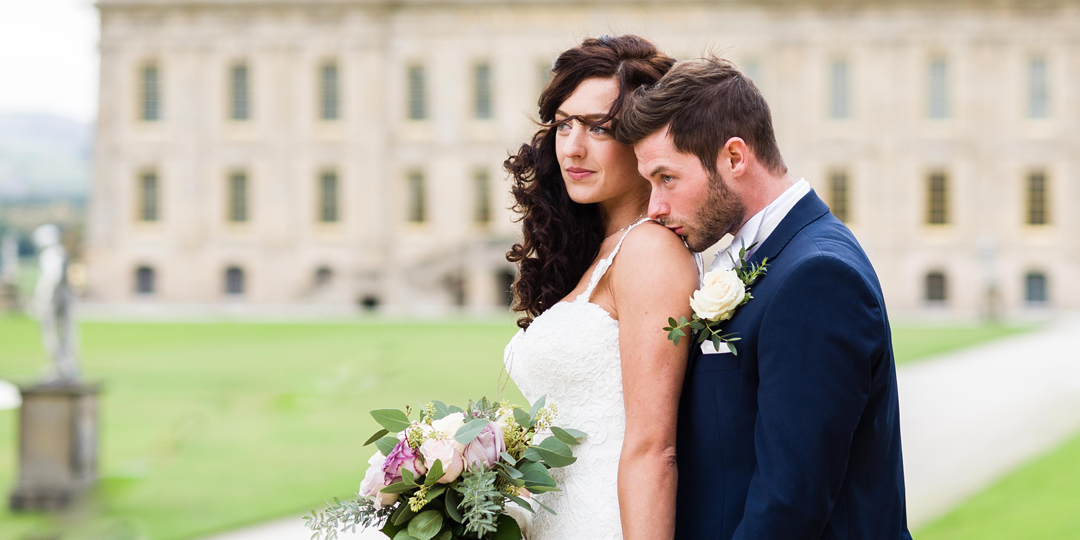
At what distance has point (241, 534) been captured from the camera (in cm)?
656

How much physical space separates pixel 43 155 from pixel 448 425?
132 meters

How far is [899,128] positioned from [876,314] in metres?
35.7

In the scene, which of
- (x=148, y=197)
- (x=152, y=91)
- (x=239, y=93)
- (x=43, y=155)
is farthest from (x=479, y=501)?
(x=43, y=155)

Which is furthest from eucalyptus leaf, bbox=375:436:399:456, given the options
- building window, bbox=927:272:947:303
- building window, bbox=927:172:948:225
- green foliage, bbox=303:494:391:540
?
building window, bbox=927:172:948:225

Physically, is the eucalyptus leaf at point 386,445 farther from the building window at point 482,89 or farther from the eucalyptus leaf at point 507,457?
the building window at point 482,89

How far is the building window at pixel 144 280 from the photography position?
119 ft

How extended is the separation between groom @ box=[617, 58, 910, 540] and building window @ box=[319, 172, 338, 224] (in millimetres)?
35270

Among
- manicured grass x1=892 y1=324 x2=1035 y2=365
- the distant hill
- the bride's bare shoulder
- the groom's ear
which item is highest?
the distant hill

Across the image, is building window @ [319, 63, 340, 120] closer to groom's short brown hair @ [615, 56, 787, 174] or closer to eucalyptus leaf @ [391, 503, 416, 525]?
eucalyptus leaf @ [391, 503, 416, 525]

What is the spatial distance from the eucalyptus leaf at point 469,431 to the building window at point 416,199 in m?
34.5

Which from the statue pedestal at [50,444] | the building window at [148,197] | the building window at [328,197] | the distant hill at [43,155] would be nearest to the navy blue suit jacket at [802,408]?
the statue pedestal at [50,444]

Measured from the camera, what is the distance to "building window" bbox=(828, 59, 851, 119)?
116ft

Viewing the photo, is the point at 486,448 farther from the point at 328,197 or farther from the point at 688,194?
the point at 328,197

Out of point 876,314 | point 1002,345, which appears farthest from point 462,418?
point 1002,345
